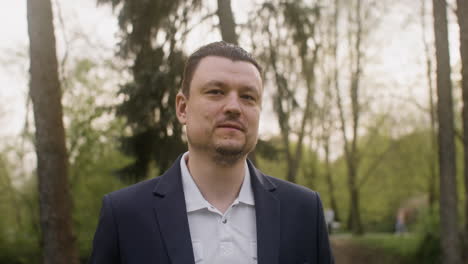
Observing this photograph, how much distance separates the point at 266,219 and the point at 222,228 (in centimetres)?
20

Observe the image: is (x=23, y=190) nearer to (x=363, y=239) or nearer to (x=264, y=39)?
(x=363, y=239)

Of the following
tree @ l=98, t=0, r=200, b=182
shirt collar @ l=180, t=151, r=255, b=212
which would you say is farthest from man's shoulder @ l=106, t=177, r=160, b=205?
tree @ l=98, t=0, r=200, b=182

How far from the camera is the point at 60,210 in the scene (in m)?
7.21

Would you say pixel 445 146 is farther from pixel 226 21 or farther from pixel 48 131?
pixel 48 131

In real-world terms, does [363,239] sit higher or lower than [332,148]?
lower

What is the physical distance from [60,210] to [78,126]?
556 inches

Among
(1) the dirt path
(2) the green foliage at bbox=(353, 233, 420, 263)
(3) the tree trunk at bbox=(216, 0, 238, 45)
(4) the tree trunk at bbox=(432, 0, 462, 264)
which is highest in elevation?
(3) the tree trunk at bbox=(216, 0, 238, 45)

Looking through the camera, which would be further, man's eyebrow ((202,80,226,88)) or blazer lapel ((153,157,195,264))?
man's eyebrow ((202,80,226,88))

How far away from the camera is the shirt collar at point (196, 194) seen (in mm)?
2469

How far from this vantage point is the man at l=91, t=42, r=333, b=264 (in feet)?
7.79

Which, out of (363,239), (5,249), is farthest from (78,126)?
(363,239)

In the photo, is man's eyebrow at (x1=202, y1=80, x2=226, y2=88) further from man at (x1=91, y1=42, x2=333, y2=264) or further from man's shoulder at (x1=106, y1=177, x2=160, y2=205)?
man's shoulder at (x1=106, y1=177, x2=160, y2=205)

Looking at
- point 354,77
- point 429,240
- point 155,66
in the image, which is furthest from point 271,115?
point 354,77

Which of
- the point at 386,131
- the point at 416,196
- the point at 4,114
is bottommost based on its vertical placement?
the point at 416,196
